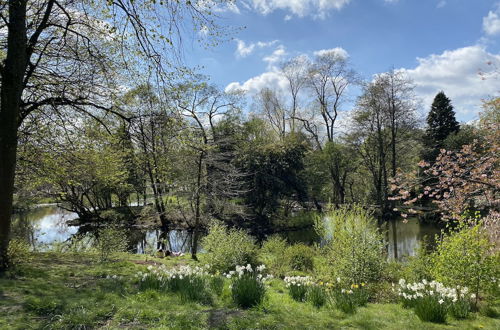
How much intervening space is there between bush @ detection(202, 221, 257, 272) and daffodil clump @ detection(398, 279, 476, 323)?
535 cm

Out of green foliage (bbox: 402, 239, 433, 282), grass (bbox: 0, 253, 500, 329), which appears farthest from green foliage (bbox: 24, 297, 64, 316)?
green foliage (bbox: 402, 239, 433, 282)

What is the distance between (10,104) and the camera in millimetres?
6227

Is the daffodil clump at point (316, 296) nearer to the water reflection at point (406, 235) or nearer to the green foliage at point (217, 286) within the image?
the green foliage at point (217, 286)

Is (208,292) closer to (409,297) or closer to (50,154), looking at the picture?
(409,297)

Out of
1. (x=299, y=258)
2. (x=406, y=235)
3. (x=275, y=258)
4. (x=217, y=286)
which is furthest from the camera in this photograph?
(x=406, y=235)

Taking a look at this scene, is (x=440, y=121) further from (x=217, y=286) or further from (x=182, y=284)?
(x=182, y=284)

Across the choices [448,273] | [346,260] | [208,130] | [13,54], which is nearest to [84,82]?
[13,54]

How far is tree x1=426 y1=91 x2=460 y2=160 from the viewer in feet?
92.3

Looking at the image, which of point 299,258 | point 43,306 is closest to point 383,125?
point 299,258

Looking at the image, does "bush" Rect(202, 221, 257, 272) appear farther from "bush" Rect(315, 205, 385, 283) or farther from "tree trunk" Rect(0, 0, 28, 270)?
"tree trunk" Rect(0, 0, 28, 270)

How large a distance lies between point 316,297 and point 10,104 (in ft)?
22.0

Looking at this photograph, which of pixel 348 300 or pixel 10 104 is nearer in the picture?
pixel 348 300

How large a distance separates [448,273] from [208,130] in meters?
24.7

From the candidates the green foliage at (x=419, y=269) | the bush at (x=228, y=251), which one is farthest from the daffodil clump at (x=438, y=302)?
the bush at (x=228, y=251)
